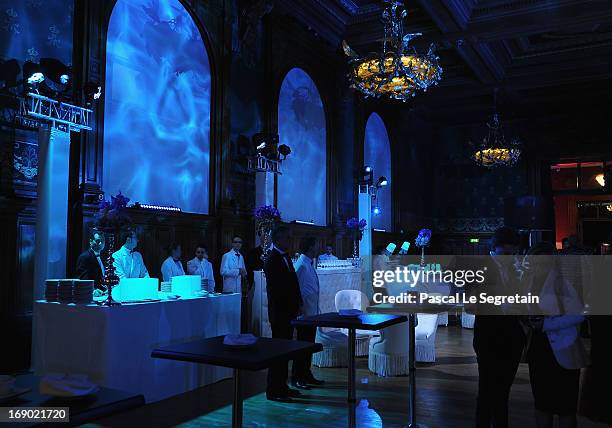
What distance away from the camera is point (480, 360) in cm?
332

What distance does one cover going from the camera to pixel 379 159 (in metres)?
14.1

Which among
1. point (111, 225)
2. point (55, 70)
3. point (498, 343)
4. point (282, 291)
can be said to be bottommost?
point (498, 343)

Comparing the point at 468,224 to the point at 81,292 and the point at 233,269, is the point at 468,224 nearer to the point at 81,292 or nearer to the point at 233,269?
the point at 233,269

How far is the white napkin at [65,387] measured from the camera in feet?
6.04

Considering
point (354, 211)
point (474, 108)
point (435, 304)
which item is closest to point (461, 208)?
point (474, 108)

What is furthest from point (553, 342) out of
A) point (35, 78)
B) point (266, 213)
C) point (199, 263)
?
point (266, 213)

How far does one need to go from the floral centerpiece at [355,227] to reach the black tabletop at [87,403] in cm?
935

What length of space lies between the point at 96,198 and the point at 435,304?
13.3 ft

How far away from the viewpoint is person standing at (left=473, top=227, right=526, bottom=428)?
3.06 meters

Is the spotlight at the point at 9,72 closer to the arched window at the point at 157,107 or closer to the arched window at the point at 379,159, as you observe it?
the arched window at the point at 157,107

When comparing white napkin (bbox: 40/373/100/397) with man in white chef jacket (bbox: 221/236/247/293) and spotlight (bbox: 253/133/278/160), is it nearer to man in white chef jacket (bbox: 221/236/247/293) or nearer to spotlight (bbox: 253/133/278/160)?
man in white chef jacket (bbox: 221/236/247/293)

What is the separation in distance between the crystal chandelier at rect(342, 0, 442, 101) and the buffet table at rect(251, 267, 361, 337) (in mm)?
3038

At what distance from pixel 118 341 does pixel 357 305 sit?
10.9ft

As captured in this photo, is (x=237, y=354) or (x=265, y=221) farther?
(x=265, y=221)
